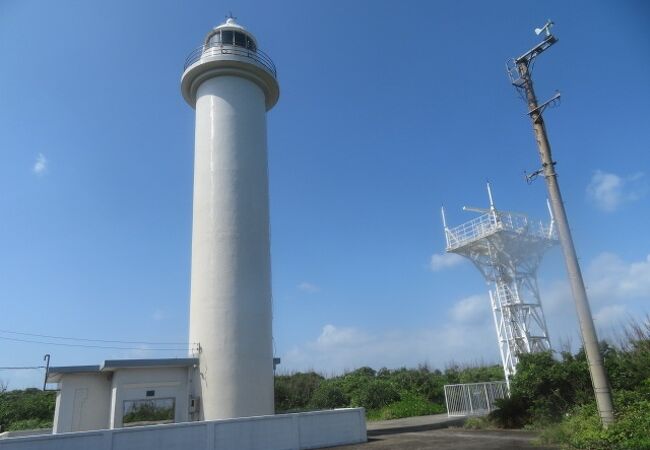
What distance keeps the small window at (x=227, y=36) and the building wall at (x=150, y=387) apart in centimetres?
1424

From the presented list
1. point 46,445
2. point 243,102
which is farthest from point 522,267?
point 46,445

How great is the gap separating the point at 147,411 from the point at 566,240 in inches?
573

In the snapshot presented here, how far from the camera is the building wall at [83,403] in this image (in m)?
16.0

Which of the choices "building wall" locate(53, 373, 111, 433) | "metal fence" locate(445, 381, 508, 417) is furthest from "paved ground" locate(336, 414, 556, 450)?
"building wall" locate(53, 373, 111, 433)

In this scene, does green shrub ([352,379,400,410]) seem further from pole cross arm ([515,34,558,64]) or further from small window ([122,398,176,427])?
pole cross arm ([515,34,558,64])

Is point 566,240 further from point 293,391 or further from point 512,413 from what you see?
point 293,391

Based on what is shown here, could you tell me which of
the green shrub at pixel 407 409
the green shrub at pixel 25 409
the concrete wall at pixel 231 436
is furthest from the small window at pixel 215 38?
the green shrub at pixel 25 409

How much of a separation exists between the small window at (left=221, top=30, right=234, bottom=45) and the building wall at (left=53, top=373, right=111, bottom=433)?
48.7 feet

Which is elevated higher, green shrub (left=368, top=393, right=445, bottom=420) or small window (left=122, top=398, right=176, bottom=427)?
small window (left=122, top=398, right=176, bottom=427)

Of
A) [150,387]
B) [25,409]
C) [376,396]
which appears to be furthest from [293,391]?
[150,387]

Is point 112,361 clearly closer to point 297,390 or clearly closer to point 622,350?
point 622,350

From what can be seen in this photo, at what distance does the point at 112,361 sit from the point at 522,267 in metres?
20.2

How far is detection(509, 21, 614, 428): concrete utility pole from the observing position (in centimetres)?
1096

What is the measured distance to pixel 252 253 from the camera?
18031 mm
